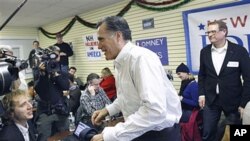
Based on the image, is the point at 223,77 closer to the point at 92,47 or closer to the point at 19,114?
the point at 19,114

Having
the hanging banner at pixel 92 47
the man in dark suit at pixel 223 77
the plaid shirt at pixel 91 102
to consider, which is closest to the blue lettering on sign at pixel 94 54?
the hanging banner at pixel 92 47

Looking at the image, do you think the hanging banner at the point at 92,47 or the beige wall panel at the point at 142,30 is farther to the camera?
the hanging banner at the point at 92,47

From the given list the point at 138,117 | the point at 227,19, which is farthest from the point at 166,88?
the point at 227,19

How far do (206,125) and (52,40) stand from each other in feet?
20.3

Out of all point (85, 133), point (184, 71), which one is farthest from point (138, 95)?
point (184, 71)

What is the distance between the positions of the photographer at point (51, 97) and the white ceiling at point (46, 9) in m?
2.39

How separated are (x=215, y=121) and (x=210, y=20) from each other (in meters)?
1.83

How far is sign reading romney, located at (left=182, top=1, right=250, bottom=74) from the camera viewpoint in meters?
3.96

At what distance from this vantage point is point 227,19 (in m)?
4.12

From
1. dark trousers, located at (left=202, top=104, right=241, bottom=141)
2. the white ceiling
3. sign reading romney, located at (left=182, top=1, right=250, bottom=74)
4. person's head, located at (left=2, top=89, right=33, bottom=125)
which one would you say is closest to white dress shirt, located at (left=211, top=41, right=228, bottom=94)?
dark trousers, located at (left=202, top=104, right=241, bottom=141)

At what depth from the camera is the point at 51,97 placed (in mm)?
3299

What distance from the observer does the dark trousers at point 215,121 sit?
2.99m

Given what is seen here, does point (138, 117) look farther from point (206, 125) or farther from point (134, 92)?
point (206, 125)

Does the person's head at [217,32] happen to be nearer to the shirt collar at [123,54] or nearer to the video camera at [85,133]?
the shirt collar at [123,54]
